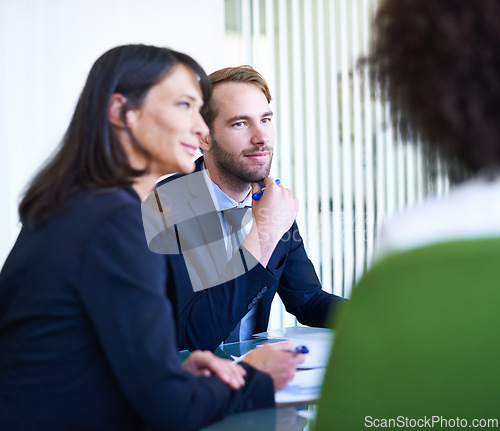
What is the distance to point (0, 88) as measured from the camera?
3.24 m

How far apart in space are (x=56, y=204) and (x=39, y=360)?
29 cm

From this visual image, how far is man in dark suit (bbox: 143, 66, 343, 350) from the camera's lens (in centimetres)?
163

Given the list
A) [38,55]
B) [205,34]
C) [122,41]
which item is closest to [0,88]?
[38,55]

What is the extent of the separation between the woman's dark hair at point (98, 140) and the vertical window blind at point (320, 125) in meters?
2.81

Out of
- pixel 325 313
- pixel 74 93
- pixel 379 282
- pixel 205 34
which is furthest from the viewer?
pixel 205 34

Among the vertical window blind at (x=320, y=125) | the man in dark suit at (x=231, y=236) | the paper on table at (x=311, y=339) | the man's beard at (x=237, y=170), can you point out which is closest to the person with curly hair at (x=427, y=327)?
the paper on table at (x=311, y=339)

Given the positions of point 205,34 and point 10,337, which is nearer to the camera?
point 10,337

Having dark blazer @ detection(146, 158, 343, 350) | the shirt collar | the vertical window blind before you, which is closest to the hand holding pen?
dark blazer @ detection(146, 158, 343, 350)

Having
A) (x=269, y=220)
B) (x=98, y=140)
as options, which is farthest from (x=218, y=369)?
(x=269, y=220)

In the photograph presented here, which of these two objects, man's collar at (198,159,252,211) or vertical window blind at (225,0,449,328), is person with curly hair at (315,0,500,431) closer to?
man's collar at (198,159,252,211)

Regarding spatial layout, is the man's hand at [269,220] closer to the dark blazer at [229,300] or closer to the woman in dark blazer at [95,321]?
the dark blazer at [229,300]

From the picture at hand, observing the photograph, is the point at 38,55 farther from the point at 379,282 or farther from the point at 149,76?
the point at 379,282

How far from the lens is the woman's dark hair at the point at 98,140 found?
42.9 inches

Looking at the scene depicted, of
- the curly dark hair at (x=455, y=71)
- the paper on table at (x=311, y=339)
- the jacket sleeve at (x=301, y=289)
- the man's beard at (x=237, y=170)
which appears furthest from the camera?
the man's beard at (x=237, y=170)
